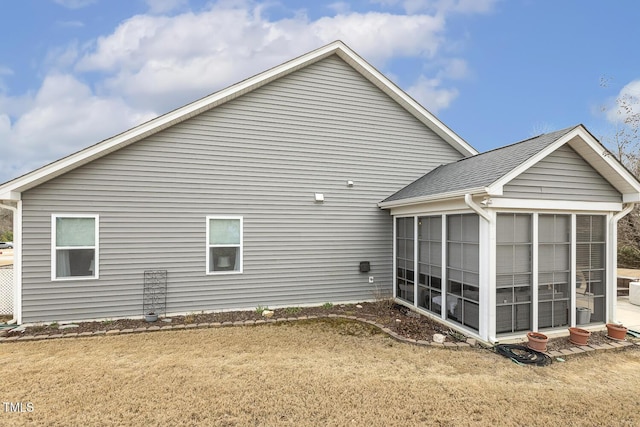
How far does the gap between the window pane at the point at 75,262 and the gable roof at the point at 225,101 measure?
1.41 meters

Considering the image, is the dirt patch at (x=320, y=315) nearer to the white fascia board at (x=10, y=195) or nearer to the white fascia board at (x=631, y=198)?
the white fascia board at (x=10, y=195)

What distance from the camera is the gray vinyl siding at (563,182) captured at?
5.92 meters

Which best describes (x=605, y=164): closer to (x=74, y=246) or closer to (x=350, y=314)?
(x=350, y=314)

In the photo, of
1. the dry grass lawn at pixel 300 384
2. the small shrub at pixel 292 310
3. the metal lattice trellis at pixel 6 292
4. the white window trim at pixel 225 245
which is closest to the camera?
the dry grass lawn at pixel 300 384

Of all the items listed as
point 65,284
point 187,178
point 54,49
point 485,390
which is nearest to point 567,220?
point 485,390

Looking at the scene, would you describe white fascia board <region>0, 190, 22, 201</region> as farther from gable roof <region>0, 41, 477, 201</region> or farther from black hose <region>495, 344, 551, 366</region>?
black hose <region>495, 344, 551, 366</region>

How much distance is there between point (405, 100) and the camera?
29.9 feet

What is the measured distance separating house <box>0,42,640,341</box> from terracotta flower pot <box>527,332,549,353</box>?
18.6 inches

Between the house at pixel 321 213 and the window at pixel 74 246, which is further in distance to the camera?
the window at pixel 74 246

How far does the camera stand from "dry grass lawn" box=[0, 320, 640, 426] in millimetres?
3531

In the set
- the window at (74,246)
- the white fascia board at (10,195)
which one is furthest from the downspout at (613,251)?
the white fascia board at (10,195)

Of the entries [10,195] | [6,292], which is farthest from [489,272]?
[6,292]

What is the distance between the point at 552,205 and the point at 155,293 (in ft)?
27.5

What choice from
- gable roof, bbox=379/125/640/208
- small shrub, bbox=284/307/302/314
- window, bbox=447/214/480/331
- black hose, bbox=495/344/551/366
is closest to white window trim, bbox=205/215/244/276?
small shrub, bbox=284/307/302/314
